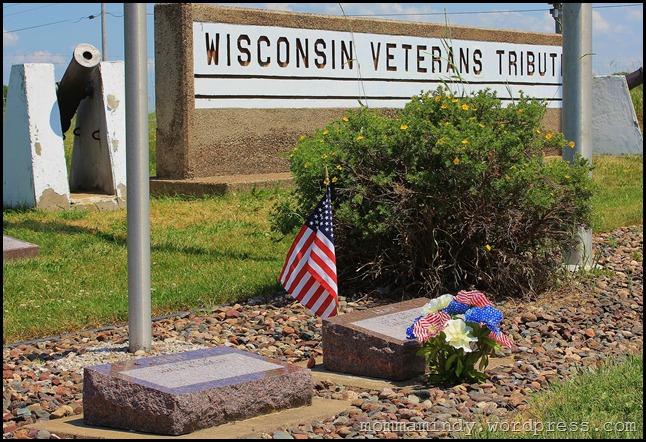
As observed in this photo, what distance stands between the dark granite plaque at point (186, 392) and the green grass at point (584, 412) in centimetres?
103

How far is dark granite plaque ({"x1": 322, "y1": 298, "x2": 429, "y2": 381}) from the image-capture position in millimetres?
5211

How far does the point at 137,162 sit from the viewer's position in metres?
5.83

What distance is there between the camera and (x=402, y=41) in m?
16.0

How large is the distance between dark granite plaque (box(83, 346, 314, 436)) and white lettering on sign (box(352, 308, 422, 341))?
0.85 meters

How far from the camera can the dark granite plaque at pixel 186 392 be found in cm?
421

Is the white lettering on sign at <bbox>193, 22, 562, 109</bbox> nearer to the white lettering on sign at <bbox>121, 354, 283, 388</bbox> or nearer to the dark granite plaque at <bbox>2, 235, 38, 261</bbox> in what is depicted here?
the dark granite plaque at <bbox>2, 235, 38, 261</bbox>

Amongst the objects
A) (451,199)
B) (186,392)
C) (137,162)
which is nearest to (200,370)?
(186,392)

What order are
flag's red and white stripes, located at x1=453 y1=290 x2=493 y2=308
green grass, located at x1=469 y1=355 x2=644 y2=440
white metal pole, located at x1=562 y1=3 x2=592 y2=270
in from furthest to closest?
white metal pole, located at x1=562 y1=3 x2=592 y2=270 → flag's red and white stripes, located at x1=453 y1=290 x2=493 y2=308 → green grass, located at x1=469 y1=355 x2=644 y2=440

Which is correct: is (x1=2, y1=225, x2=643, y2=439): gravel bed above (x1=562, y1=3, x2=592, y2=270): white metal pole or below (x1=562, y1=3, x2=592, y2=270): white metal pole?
below

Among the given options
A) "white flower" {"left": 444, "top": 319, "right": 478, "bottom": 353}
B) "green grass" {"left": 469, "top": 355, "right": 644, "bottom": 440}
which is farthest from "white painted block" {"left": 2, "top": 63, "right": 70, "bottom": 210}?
"green grass" {"left": 469, "top": 355, "right": 644, "bottom": 440}

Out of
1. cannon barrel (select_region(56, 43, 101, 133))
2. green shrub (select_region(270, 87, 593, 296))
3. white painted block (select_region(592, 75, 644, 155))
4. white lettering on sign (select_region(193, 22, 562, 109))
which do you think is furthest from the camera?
white painted block (select_region(592, 75, 644, 155))

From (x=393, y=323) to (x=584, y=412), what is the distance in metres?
1.63

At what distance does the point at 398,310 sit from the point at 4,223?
6362mm

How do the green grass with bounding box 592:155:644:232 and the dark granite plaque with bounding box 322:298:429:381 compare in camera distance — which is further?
the green grass with bounding box 592:155:644:232
